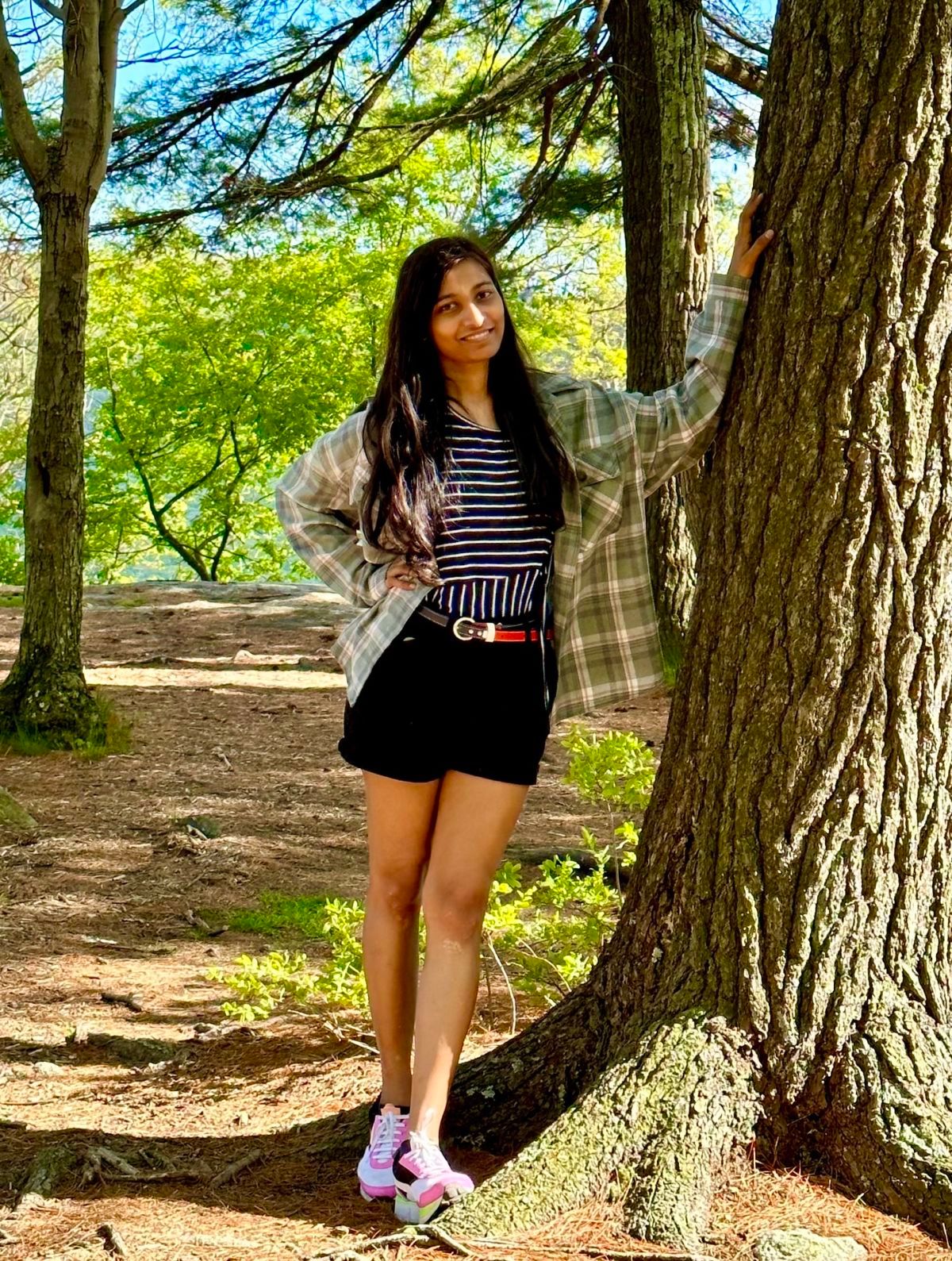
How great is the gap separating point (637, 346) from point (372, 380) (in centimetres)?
1137

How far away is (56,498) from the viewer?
7.12m

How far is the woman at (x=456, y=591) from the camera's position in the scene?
2.64 m

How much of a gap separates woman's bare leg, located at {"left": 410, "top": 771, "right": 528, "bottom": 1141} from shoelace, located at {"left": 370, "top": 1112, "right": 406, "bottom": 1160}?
0.14 m

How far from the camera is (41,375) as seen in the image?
713 centimetres

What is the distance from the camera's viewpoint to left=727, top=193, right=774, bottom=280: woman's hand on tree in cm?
257

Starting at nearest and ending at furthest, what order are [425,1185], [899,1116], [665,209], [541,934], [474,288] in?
[899,1116] → [425,1185] → [474,288] → [541,934] → [665,209]

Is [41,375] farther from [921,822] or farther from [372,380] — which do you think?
[372,380]

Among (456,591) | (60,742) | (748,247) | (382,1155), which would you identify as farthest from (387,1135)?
(60,742)

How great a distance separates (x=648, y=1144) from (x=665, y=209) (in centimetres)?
583

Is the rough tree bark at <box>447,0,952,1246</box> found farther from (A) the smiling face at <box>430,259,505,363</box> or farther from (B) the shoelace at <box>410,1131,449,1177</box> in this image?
(A) the smiling face at <box>430,259,505,363</box>

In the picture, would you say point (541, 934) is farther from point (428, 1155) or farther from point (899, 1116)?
point (899, 1116)

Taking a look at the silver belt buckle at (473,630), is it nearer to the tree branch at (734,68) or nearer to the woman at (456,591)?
the woman at (456,591)

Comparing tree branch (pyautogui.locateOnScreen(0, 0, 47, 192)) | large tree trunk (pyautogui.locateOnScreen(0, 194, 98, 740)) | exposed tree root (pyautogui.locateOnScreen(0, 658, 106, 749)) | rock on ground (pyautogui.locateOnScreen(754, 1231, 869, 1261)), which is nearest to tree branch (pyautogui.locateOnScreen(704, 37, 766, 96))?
large tree trunk (pyautogui.locateOnScreen(0, 194, 98, 740))

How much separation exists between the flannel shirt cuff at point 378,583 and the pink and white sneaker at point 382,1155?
1.09m
